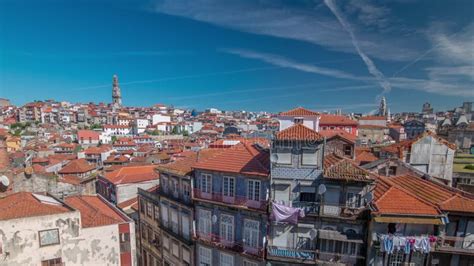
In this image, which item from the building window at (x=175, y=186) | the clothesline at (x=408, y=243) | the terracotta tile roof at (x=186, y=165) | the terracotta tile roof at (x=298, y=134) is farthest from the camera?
the building window at (x=175, y=186)

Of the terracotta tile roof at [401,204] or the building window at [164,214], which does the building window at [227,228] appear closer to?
the building window at [164,214]

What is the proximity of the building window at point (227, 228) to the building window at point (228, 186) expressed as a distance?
201 cm

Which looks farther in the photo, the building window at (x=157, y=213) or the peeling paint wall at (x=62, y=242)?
the building window at (x=157, y=213)

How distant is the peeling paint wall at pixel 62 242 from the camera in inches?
675

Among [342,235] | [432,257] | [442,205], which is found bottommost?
[432,257]

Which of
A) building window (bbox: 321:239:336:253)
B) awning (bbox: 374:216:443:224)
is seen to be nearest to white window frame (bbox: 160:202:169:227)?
building window (bbox: 321:239:336:253)

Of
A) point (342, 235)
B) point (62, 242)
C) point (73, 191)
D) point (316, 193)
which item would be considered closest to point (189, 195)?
point (62, 242)

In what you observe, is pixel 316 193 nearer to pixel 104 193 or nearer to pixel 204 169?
pixel 204 169

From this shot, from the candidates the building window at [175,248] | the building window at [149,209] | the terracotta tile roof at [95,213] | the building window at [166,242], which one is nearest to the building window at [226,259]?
the building window at [175,248]

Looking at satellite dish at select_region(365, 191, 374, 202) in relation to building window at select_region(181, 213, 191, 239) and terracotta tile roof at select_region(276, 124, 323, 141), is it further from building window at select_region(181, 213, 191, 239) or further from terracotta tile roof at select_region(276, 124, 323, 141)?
building window at select_region(181, 213, 191, 239)

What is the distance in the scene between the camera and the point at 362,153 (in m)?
33.6

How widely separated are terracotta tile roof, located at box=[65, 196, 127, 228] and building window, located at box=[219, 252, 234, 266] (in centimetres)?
939

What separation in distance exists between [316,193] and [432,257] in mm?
9216

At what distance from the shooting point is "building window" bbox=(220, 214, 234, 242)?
21859 millimetres
